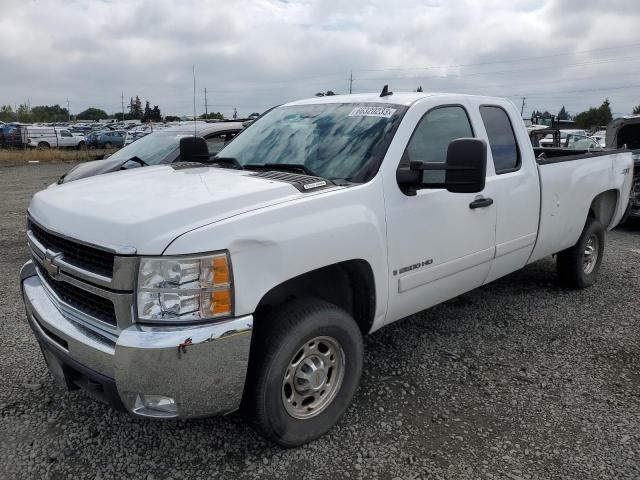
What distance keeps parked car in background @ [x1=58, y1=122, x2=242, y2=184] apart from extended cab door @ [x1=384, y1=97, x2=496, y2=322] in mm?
3864

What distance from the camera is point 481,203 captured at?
3.64 metres

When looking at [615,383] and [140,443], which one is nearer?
[140,443]

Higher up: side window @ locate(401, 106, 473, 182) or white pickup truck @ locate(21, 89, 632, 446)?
side window @ locate(401, 106, 473, 182)

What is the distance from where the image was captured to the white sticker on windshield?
337cm

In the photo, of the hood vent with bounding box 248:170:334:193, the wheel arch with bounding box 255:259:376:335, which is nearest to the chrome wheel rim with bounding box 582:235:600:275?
the wheel arch with bounding box 255:259:376:335

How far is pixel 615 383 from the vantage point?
3535 mm

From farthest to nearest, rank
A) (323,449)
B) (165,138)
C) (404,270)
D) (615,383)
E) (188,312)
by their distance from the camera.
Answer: (165,138)
(615,383)
(404,270)
(323,449)
(188,312)

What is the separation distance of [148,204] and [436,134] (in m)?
2.00

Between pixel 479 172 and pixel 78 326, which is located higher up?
pixel 479 172

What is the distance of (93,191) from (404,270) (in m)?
1.84

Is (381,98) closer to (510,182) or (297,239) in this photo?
(510,182)

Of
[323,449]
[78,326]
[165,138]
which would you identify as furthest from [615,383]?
[165,138]

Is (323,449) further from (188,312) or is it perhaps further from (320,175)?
(320,175)

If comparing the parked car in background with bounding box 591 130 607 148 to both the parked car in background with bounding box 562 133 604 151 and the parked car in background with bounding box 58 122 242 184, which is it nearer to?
the parked car in background with bounding box 562 133 604 151
